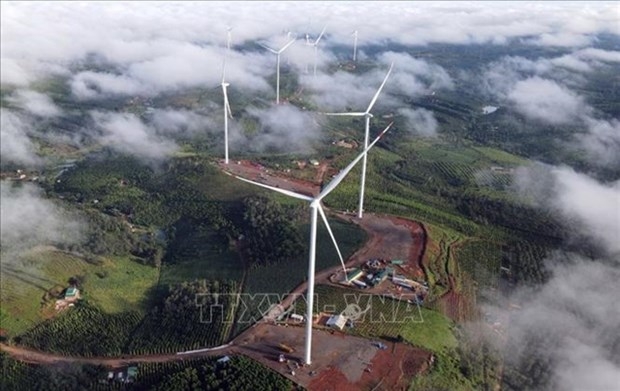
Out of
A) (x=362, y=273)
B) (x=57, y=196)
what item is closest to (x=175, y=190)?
(x=57, y=196)

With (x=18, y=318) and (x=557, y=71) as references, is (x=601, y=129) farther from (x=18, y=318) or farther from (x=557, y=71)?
(x=18, y=318)

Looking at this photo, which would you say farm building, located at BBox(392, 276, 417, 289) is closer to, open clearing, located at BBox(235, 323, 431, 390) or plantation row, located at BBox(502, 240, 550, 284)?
open clearing, located at BBox(235, 323, 431, 390)

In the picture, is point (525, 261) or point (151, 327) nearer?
point (151, 327)

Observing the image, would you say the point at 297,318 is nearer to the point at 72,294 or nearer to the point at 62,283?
the point at 72,294

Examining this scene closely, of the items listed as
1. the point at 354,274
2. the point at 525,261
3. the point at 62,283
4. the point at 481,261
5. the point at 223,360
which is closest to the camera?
the point at 223,360

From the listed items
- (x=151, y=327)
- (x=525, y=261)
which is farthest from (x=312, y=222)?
(x=525, y=261)

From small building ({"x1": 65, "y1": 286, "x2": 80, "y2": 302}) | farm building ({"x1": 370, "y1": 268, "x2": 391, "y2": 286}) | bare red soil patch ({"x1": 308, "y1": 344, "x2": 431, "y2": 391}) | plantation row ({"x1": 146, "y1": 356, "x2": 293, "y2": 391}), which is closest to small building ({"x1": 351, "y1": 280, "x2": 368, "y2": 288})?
farm building ({"x1": 370, "y1": 268, "x2": 391, "y2": 286})

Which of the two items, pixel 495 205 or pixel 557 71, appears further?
pixel 557 71

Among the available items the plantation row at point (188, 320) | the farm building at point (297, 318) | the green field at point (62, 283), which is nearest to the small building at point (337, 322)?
the farm building at point (297, 318)
